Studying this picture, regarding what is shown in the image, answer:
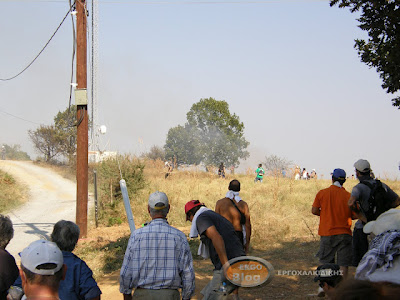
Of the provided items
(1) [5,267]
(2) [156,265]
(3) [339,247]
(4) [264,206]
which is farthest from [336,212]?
(4) [264,206]

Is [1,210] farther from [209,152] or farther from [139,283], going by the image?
[209,152]

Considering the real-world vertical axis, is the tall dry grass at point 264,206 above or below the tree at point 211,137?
below

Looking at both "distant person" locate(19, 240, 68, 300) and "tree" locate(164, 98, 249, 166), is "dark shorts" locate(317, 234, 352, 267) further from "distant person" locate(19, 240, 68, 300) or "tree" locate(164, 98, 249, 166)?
"tree" locate(164, 98, 249, 166)

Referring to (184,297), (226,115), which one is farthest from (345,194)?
(226,115)

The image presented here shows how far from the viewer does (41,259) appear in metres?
2.52

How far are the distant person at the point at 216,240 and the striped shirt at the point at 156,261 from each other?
0.54 m

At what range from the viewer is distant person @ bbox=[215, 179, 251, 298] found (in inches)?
233

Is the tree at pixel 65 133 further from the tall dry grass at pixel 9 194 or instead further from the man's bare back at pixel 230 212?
the man's bare back at pixel 230 212

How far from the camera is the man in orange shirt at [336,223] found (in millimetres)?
6047

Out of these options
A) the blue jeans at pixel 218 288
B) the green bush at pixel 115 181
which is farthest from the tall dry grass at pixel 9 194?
the blue jeans at pixel 218 288

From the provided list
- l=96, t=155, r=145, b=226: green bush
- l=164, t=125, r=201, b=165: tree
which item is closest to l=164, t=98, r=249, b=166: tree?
l=164, t=125, r=201, b=165: tree

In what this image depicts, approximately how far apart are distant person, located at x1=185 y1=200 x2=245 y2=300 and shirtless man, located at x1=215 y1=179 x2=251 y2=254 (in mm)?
1338

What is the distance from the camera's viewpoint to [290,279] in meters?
7.62

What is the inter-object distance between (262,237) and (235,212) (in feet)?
19.8
